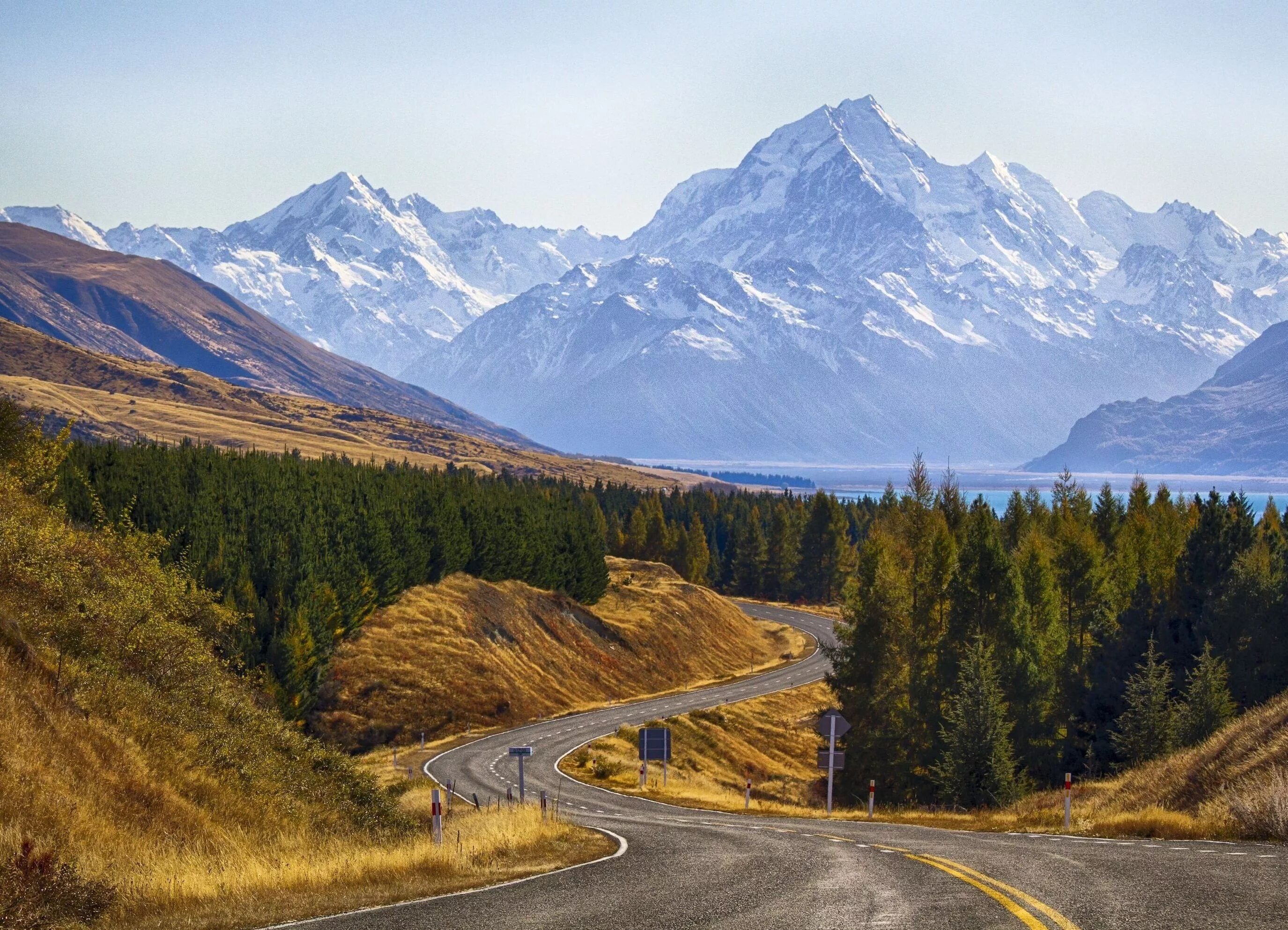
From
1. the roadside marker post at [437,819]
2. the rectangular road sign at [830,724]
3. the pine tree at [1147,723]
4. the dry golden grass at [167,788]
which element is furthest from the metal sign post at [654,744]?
the roadside marker post at [437,819]

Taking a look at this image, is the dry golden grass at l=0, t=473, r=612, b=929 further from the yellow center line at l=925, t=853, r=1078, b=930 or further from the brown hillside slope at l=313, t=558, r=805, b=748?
the brown hillside slope at l=313, t=558, r=805, b=748

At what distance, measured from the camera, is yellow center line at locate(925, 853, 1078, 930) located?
14664 mm

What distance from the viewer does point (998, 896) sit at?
16.8m

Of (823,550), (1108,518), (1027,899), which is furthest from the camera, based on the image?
(823,550)

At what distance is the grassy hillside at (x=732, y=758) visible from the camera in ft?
188

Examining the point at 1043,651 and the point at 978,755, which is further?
the point at 1043,651

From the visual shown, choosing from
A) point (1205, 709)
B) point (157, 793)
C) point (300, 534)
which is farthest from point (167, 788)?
point (300, 534)

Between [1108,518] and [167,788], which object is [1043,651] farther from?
[167,788]

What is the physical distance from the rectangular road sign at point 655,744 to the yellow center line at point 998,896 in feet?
108

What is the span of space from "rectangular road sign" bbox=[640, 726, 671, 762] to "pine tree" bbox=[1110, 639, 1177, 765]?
67.0 feet

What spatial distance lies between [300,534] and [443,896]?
189 feet

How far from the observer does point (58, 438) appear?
179ft

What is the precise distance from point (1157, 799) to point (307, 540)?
2055 inches

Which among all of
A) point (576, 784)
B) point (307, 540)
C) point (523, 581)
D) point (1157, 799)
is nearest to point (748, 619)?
point (523, 581)
